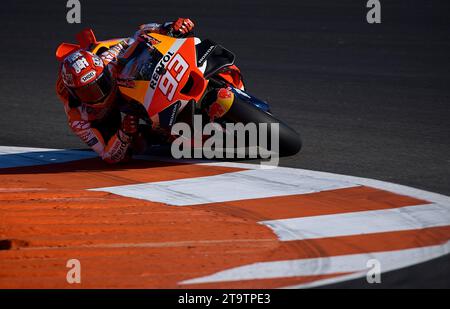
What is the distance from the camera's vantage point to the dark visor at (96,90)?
8695mm

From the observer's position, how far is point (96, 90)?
874 centimetres

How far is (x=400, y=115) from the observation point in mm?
10914

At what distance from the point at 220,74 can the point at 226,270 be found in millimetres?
3919

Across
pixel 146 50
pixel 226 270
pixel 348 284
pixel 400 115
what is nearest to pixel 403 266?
pixel 348 284

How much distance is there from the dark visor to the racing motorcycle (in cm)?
12

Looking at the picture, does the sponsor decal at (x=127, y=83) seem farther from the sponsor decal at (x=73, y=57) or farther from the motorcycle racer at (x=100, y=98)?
the sponsor decal at (x=73, y=57)

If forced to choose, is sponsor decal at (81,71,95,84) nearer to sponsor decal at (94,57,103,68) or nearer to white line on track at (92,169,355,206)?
sponsor decal at (94,57,103,68)

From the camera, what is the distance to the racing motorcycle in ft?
28.5

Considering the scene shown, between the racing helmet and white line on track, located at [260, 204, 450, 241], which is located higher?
the racing helmet

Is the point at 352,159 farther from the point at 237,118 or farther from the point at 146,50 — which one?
the point at 146,50

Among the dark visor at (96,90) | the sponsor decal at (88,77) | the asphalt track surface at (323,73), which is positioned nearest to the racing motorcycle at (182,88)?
the dark visor at (96,90)

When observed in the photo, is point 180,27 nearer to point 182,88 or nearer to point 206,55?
point 206,55

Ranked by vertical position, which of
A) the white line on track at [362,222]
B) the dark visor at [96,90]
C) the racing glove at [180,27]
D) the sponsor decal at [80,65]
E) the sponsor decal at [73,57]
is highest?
the racing glove at [180,27]

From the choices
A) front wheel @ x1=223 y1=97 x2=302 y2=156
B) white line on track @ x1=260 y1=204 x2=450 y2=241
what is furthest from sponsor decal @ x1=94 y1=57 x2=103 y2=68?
white line on track @ x1=260 y1=204 x2=450 y2=241
